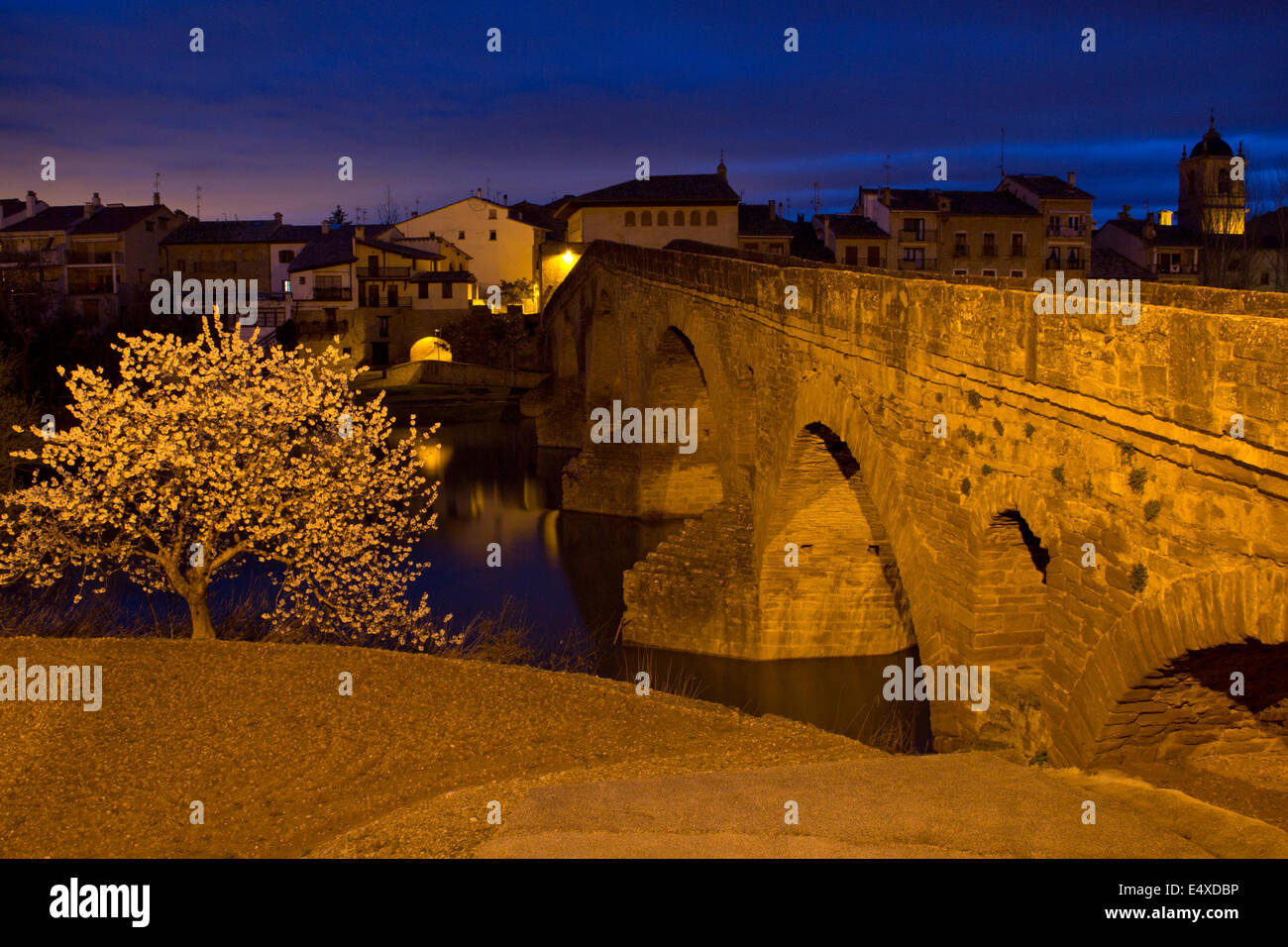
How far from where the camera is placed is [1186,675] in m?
7.61

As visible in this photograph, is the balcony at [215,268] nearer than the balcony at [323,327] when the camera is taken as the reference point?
No

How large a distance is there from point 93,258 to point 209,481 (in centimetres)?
5376

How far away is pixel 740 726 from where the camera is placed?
12031 millimetres

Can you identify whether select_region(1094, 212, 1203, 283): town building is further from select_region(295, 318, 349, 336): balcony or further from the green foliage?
the green foliage

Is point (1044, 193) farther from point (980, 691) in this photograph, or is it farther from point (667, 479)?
point (980, 691)

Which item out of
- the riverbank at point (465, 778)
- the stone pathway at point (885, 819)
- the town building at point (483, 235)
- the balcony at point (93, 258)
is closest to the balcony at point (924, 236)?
the town building at point (483, 235)

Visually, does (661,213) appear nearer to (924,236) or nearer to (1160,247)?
(924,236)

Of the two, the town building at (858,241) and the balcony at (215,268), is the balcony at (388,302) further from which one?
the town building at (858,241)

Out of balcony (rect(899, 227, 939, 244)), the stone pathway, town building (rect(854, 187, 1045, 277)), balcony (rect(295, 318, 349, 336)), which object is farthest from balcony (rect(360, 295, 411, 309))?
the stone pathway

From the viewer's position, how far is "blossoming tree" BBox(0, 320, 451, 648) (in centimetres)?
1509

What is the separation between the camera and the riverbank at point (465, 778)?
7598 millimetres

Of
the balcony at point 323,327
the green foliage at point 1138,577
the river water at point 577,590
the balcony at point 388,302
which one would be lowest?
the river water at point 577,590

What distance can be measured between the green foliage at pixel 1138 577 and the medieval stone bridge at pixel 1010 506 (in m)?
0.01

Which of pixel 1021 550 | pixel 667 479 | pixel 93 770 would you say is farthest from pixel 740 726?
pixel 667 479
